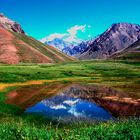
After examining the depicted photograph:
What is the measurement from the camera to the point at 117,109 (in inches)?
2008

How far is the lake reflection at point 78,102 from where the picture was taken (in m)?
47.2

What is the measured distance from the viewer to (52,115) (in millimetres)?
46062

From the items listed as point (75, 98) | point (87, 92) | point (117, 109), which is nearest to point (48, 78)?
point (87, 92)

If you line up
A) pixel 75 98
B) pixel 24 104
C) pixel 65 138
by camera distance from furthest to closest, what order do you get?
1. pixel 75 98
2. pixel 24 104
3. pixel 65 138

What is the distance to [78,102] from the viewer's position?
60.0 metres

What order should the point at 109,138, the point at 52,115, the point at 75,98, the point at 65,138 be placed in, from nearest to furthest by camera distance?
the point at 65,138, the point at 109,138, the point at 52,115, the point at 75,98

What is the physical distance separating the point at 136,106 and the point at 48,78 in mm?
52582

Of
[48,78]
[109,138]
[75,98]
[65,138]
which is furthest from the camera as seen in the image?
[48,78]

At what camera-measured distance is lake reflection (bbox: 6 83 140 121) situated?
47.2 metres

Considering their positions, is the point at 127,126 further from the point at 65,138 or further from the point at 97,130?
the point at 65,138

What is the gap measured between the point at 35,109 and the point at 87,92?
2245 centimetres

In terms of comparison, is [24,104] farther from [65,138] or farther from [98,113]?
[65,138]

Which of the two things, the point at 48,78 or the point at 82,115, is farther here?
the point at 48,78

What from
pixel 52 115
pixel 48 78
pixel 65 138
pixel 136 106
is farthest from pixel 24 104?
pixel 48 78
